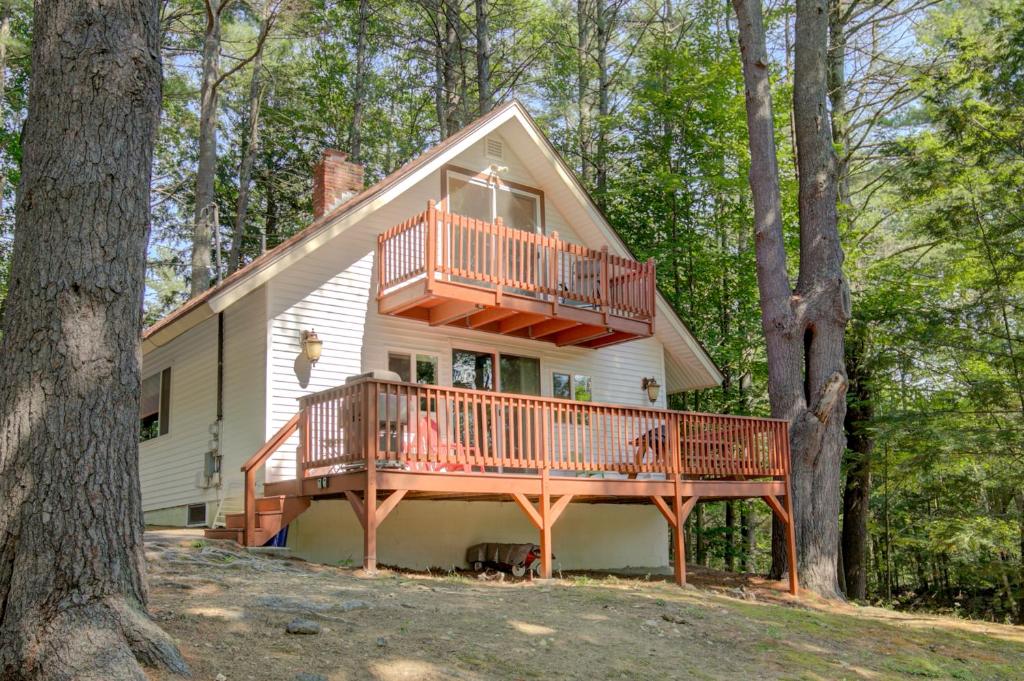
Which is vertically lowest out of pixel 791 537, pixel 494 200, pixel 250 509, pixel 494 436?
pixel 791 537

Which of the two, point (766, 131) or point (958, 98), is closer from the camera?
point (766, 131)

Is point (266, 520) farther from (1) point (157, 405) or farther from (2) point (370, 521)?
(1) point (157, 405)

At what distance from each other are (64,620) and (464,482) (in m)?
6.86

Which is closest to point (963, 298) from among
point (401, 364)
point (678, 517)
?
point (678, 517)

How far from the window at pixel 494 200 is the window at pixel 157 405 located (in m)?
6.19

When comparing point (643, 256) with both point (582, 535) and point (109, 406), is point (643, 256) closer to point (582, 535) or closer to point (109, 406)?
point (582, 535)

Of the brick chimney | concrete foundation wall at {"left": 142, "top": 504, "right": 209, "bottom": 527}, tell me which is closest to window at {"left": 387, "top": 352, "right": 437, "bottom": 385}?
the brick chimney

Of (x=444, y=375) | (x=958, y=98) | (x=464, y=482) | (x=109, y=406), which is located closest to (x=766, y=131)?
(x=958, y=98)

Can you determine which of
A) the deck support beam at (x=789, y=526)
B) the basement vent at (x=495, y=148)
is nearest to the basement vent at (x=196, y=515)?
the basement vent at (x=495, y=148)

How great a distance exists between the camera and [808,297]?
50.0 ft

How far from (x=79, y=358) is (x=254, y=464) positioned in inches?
276

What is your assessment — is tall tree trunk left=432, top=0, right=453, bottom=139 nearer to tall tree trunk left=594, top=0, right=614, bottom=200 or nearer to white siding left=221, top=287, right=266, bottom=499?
tall tree trunk left=594, top=0, right=614, bottom=200

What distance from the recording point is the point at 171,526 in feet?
50.2

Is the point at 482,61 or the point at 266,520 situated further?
the point at 482,61
